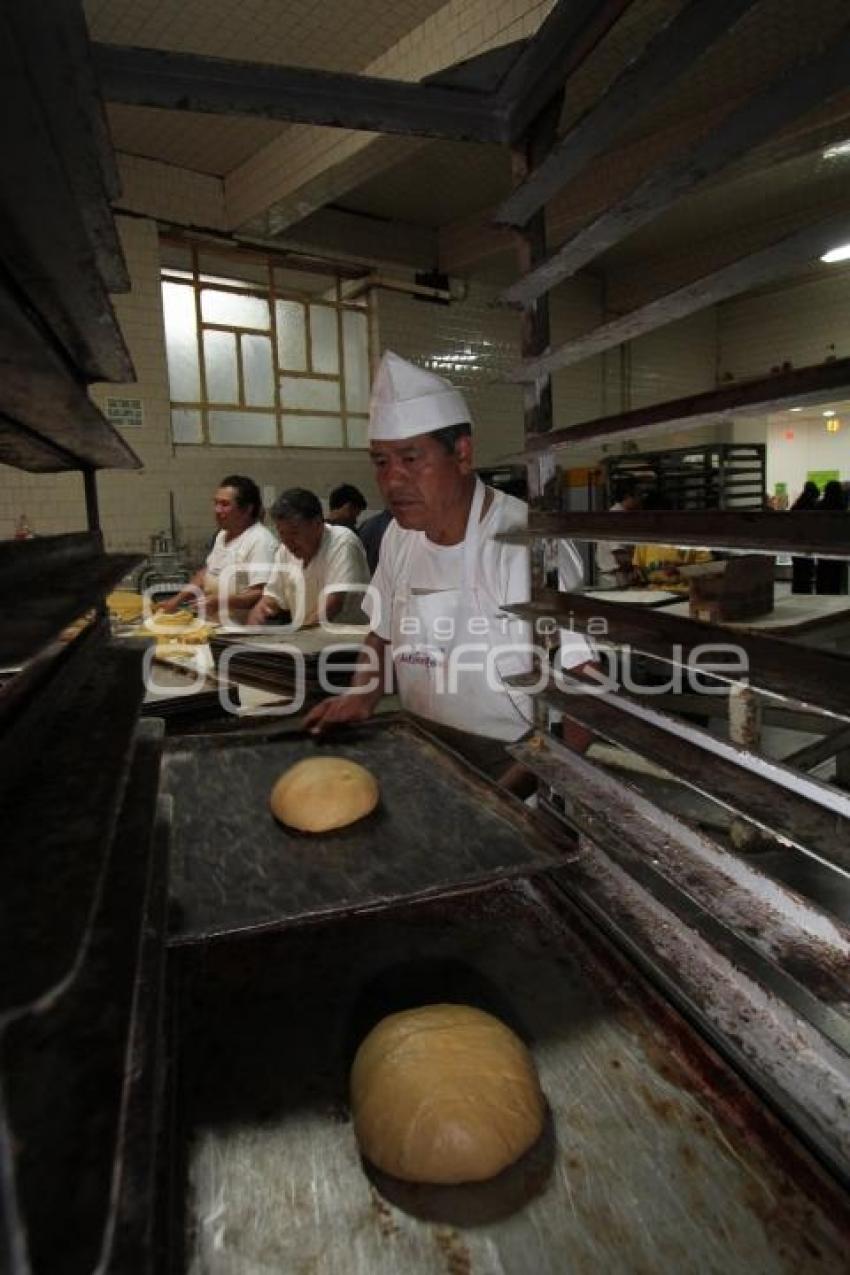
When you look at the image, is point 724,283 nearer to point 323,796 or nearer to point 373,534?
point 323,796

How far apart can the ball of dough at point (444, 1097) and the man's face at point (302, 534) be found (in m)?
3.49

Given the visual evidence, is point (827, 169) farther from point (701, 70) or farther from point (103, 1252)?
point (103, 1252)

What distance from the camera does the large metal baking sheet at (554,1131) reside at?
2.40 feet

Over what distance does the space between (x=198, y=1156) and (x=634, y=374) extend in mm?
10508

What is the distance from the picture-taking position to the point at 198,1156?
2.72 feet

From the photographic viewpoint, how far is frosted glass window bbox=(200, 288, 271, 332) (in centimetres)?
649

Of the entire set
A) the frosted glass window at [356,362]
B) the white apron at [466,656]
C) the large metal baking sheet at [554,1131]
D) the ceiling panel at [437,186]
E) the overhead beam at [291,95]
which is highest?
the ceiling panel at [437,186]

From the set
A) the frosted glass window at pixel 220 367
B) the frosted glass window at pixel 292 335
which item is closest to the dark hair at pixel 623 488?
the frosted glass window at pixel 292 335

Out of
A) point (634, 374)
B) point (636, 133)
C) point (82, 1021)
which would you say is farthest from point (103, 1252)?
point (634, 374)

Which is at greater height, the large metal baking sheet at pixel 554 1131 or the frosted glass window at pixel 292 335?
the frosted glass window at pixel 292 335

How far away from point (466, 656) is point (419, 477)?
1.73 feet

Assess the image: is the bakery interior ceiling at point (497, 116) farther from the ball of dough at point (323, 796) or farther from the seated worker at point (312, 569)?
the seated worker at point (312, 569)

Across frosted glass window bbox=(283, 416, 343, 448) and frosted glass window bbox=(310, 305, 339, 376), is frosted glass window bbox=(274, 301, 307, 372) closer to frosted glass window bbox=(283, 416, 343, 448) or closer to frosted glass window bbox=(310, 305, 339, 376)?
frosted glass window bbox=(310, 305, 339, 376)

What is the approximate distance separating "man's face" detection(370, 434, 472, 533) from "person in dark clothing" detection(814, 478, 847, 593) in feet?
22.0
